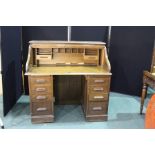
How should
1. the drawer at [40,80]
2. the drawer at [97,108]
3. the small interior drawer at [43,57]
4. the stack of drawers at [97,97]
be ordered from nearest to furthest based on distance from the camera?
1. the drawer at [40,80]
2. the stack of drawers at [97,97]
3. the drawer at [97,108]
4. the small interior drawer at [43,57]

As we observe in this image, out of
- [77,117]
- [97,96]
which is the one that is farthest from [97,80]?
[77,117]

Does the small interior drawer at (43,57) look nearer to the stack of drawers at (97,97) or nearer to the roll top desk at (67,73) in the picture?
the roll top desk at (67,73)

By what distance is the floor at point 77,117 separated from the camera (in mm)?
2455

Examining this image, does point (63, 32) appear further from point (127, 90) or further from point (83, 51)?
point (127, 90)

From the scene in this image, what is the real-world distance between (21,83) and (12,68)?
518 mm

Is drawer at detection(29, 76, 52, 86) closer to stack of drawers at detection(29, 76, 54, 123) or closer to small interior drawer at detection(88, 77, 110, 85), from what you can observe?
stack of drawers at detection(29, 76, 54, 123)

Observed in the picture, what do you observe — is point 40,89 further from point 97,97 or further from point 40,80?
point 97,97

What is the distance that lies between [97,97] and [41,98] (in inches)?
28.2

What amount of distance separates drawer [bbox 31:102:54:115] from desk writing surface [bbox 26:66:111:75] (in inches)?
15.8

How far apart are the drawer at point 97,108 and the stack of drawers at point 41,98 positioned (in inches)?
20.1

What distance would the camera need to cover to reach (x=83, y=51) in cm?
280

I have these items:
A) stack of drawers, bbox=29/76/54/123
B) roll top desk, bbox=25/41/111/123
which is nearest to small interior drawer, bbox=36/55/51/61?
roll top desk, bbox=25/41/111/123

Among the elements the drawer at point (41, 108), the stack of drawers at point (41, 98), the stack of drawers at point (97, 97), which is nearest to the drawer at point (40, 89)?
the stack of drawers at point (41, 98)

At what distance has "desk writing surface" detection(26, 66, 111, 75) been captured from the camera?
93.4 inches
